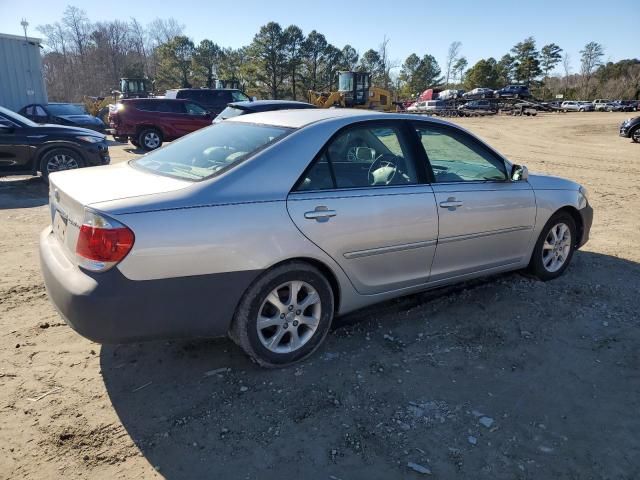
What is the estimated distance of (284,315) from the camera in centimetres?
313

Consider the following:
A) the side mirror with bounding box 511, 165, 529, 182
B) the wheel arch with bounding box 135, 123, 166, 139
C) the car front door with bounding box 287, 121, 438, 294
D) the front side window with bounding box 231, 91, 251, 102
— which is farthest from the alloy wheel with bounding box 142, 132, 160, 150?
the side mirror with bounding box 511, 165, 529, 182

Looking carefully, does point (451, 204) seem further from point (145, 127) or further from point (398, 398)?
point (145, 127)

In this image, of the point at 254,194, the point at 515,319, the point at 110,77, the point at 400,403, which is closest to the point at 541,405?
the point at 400,403

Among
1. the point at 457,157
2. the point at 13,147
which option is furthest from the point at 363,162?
the point at 13,147

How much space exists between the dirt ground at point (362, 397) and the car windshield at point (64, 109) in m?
16.6

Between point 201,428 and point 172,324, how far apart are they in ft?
1.94

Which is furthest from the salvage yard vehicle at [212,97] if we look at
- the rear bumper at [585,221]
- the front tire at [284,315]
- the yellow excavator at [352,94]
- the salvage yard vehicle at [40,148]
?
the front tire at [284,315]

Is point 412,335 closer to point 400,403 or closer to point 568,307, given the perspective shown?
point 400,403

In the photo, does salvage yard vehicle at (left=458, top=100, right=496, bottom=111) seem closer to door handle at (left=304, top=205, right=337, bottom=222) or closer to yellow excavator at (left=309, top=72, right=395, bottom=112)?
yellow excavator at (left=309, top=72, right=395, bottom=112)

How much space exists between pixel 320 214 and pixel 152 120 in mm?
14022

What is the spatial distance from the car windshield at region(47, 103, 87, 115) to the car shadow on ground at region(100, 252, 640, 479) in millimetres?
18217

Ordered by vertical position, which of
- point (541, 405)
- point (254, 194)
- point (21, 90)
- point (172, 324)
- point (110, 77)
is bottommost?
point (541, 405)

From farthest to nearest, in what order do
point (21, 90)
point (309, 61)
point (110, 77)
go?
1. point (110, 77)
2. point (309, 61)
3. point (21, 90)

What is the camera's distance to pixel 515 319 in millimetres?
3961
